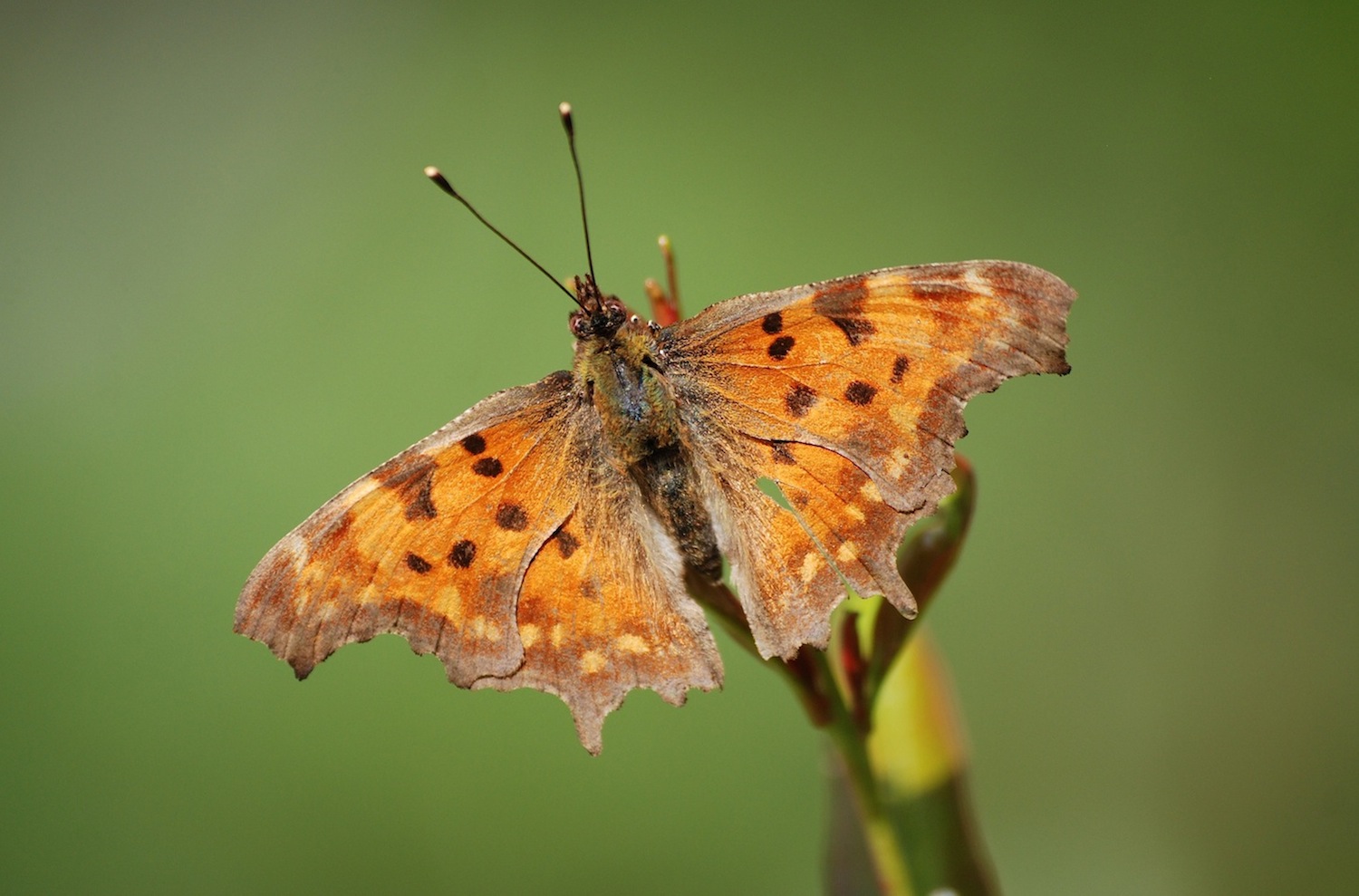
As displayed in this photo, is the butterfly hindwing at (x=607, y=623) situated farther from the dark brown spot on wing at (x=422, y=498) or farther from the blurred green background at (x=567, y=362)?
the blurred green background at (x=567, y=362)

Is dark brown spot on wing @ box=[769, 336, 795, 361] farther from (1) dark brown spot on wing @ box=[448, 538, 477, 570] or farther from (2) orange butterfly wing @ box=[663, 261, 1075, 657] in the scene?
(1) dark brown spot on wing @ box=[448, 538, 477, 570]

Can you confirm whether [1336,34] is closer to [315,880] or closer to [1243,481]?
[1243,481]

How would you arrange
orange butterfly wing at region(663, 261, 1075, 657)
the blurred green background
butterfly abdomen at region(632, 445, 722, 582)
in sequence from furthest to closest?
1. the blurred green background
2. butterfly abdomen at region(632, 445, 722, 582)
3. orange butterfly wing at region(663, 261, 1075, 657)

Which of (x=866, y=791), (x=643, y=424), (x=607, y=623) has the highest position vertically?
(x=643, y=424)

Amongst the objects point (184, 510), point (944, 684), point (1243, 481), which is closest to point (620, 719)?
point (184, 510)

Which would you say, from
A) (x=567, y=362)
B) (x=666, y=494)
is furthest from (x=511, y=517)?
(x=567, y=362)

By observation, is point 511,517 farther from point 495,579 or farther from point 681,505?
point 681,505

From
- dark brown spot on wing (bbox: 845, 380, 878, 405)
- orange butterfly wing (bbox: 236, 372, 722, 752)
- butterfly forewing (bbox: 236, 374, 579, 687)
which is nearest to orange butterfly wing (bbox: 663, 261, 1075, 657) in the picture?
dark brown spot on wing (bbox: 845, 380, 878, 405)
